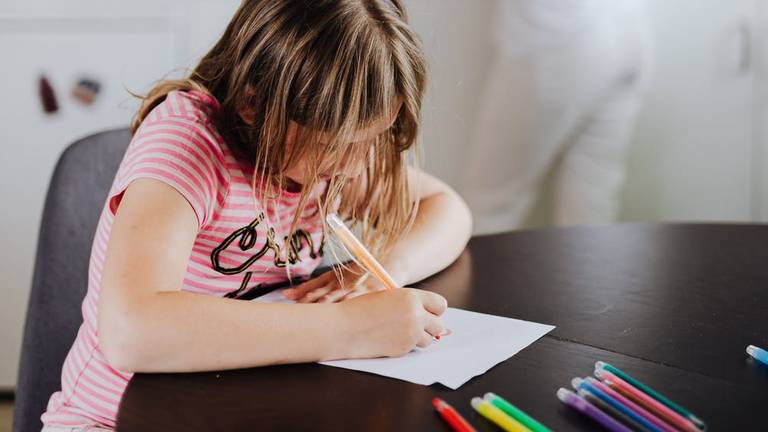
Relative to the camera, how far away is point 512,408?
0.52 m

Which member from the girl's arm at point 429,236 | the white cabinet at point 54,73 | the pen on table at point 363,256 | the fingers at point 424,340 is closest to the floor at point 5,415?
the white cabinet at point 54,73

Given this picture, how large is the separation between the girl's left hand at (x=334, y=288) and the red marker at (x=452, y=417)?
26 centimetres

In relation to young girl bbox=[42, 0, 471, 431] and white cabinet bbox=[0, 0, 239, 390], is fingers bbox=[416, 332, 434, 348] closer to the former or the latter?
young girl bbox=[42, 0, 471, 431]

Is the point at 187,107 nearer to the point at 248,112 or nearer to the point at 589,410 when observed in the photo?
the point at 248,112

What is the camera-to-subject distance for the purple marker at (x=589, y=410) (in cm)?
51

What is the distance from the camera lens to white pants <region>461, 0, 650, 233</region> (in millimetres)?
1856

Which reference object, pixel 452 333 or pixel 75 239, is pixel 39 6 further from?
pixel 452 333

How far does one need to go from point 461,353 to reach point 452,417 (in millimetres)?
139

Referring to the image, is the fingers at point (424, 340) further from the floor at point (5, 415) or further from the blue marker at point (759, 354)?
the floor at point (5, 415)

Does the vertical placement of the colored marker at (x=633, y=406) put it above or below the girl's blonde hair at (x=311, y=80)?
below

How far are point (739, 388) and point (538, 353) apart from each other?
149 mm

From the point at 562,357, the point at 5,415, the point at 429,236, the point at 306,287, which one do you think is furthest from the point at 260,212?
the point at 5,415

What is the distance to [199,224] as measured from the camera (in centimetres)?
73

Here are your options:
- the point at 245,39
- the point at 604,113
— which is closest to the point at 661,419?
the point at 245,39
